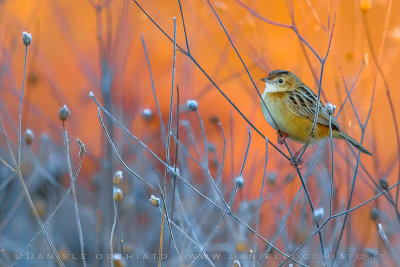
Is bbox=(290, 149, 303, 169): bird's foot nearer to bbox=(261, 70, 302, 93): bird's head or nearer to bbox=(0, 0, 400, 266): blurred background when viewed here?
bbox=(0, 0, 400, 266): blurred background

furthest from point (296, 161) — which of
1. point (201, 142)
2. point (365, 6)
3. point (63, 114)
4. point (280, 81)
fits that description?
point (201, 142)

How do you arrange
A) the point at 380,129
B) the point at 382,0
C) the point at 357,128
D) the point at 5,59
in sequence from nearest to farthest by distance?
the point at 357,128, the point at 5,59, the point at 382,0, the point at 380,129

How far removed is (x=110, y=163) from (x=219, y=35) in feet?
16.6

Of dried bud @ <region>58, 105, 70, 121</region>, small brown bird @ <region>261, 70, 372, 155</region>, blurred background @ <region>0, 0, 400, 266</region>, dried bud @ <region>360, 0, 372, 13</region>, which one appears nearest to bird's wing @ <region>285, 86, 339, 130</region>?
small brown bird @ <region>261, 70, 372, 155</region>

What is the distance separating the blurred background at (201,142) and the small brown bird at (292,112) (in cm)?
11

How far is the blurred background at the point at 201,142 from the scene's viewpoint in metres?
3.63

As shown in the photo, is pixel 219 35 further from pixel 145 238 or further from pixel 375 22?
pixel 145 238

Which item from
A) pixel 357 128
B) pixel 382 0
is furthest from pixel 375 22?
pixel 357 128

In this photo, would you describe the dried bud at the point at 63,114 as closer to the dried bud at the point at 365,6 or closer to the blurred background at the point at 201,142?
the blurred background at the point at 201,142

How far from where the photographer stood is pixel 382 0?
19.2 ft

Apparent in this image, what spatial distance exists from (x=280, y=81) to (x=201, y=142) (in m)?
2.77

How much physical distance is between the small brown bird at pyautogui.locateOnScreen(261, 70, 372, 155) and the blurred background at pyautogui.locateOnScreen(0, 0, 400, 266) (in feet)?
0.37

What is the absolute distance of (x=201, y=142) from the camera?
680 centimetres

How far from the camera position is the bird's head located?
4121 millimetres
